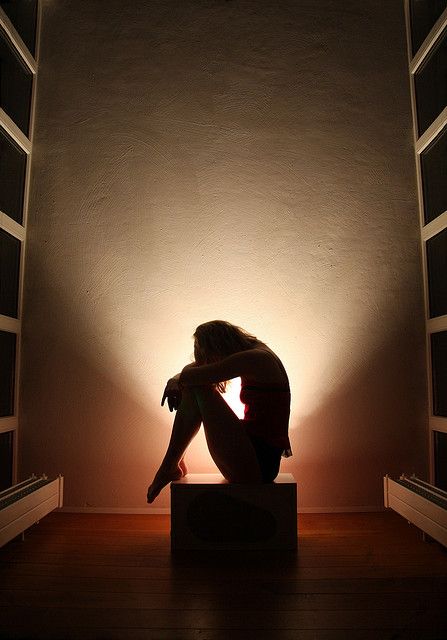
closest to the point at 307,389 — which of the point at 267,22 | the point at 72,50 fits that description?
the point at 267,22

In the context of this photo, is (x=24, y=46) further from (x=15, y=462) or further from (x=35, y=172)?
(x=15, y=462)

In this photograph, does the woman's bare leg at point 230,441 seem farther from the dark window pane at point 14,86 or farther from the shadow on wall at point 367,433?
the dark window pane at point 14,86

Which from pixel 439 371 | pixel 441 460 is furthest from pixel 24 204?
pixel 441 460

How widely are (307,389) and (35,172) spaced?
6.41ft

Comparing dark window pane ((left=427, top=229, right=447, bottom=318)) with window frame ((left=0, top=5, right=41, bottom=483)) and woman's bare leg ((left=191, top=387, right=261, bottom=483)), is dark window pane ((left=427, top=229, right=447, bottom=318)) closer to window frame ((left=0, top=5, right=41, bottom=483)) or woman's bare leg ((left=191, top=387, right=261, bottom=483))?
woman's bare leg ((left=191, top=387, right=261, bottom=483))

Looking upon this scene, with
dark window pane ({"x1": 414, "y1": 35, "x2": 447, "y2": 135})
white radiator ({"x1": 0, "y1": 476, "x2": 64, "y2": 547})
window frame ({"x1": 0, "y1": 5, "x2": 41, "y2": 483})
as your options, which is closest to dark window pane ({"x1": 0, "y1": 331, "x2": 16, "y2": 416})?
window frame ({"x1": 0, "y1": 5, "x2": 41, "y2": 483})

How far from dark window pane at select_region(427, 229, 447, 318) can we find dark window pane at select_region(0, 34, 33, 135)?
2.33 metres

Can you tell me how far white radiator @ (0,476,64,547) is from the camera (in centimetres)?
197

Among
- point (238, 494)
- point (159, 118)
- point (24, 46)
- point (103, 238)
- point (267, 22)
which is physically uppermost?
point (267, 22)

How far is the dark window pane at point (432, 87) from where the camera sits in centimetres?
261

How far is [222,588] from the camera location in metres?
1.65

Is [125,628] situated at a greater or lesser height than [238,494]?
lesser

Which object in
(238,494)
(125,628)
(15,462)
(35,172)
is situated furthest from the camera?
(35,172)

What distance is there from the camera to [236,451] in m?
2.06
